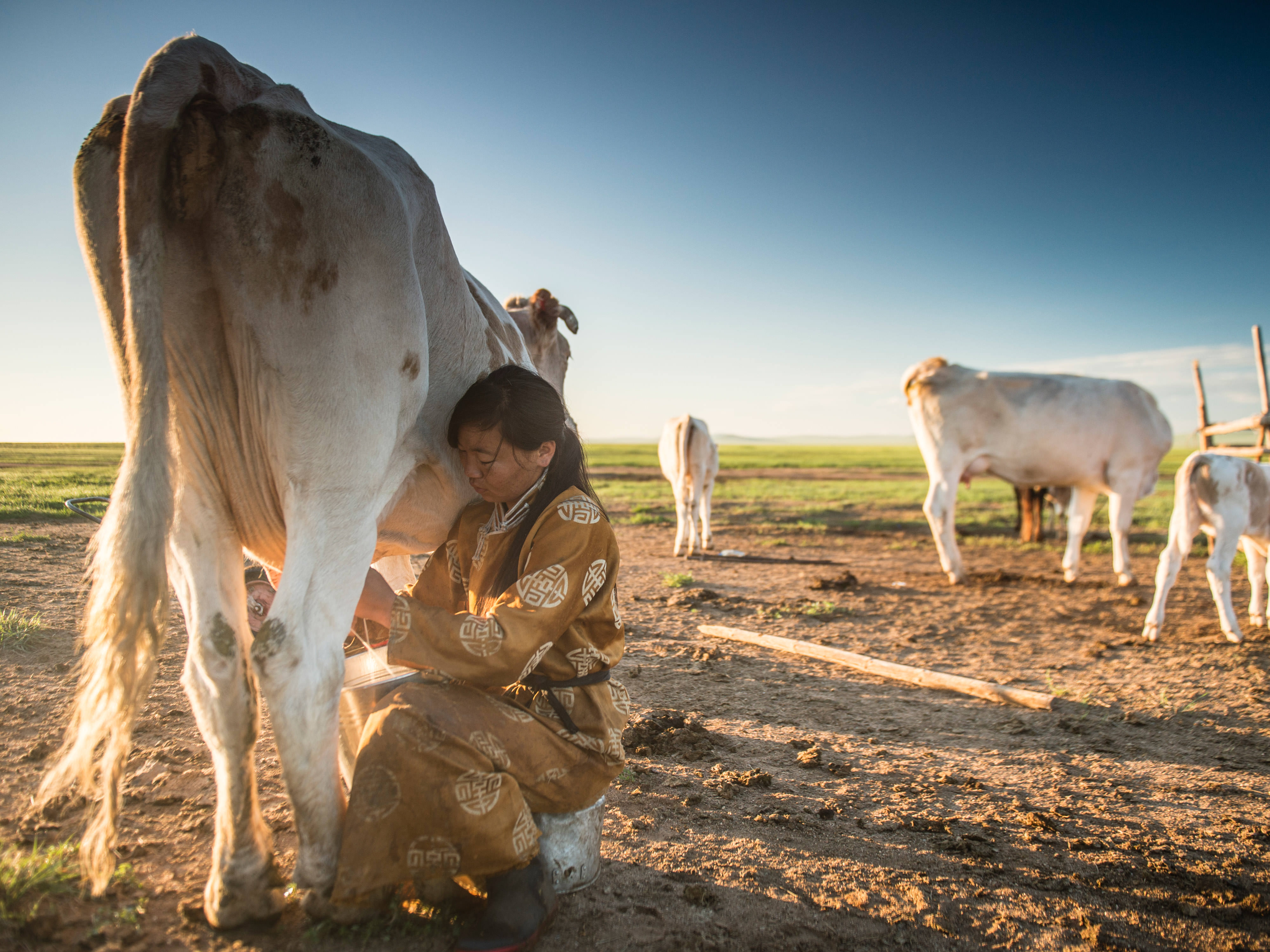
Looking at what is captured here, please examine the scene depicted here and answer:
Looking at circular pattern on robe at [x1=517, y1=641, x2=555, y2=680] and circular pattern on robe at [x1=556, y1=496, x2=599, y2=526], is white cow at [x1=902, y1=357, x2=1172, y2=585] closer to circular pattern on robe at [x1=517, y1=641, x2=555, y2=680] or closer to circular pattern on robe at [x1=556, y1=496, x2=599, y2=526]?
circular pattern on robe at [x1=556, y1=496, x2=599, y2=526]

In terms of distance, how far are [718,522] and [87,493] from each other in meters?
11.9

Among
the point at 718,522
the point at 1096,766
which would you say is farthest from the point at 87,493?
the point at 718,522

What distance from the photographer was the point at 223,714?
5.99 ft

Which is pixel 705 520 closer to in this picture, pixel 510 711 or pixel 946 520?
pixel 946 520

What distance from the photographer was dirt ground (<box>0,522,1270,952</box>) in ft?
6.57

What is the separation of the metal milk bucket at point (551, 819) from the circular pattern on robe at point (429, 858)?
9.6 inches

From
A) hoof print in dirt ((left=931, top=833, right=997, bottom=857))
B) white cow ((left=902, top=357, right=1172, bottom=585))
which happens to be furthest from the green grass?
white cow ((left=902, top=357, right=1172, bottom=585))

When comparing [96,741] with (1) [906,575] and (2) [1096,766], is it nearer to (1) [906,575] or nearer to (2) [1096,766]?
(2) [1096,766]

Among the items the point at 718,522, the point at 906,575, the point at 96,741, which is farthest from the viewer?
the point at 718,522

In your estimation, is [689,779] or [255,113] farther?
[689,779]

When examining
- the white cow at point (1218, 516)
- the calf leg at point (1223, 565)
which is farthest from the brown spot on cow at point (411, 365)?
the calf leg at point (1223, 565)

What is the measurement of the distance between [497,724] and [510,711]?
0.06 m

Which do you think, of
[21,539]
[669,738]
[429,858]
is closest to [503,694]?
[429,858]

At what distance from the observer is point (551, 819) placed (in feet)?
6.67
